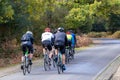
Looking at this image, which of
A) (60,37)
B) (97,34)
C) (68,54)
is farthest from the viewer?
(97,34)

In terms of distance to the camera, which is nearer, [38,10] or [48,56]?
[48,56]

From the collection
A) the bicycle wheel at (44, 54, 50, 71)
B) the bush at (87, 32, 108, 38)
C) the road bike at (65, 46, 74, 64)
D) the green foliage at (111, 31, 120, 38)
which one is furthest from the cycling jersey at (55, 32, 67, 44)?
the bush at (87, 32, 108, 38)

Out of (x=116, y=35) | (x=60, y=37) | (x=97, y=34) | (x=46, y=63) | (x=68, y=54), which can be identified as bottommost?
(x=116, y=35)

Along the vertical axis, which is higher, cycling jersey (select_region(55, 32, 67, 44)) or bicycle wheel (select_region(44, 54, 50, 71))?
cycling jersey (select_region(55, 32, 67, 44))

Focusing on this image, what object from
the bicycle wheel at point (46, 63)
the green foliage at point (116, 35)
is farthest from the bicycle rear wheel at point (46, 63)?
the green foliage at point (116, 35)

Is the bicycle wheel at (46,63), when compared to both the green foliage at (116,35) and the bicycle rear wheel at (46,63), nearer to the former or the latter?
the bicycle rear wheel at (46,63)

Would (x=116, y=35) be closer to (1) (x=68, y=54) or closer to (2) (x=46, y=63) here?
(1) (x=68, y=54)

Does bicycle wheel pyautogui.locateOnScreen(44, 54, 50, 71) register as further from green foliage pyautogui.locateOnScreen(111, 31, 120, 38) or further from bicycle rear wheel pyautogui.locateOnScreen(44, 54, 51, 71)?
green foliage pyautogui.locateOnScreen(111, 31, 120, 38)

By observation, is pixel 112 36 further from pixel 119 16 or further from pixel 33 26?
pixel 33 26

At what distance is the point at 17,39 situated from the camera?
30922mm

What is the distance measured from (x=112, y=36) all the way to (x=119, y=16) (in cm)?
479

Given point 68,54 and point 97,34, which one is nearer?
point 68,54

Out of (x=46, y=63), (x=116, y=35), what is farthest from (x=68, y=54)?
(x=116, y=35)

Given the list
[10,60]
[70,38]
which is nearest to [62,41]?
[70,38]
